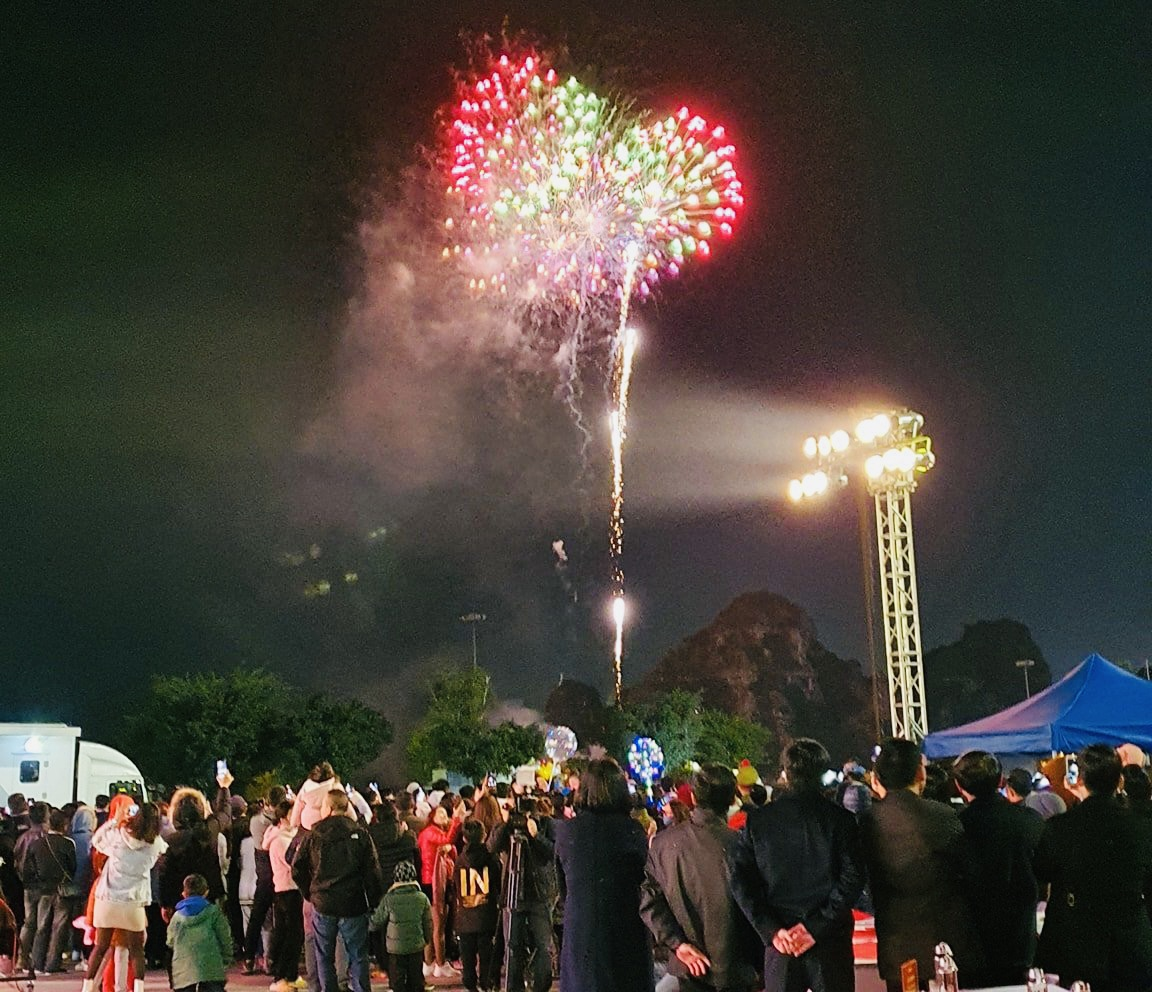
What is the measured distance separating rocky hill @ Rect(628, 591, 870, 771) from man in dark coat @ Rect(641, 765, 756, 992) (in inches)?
3165

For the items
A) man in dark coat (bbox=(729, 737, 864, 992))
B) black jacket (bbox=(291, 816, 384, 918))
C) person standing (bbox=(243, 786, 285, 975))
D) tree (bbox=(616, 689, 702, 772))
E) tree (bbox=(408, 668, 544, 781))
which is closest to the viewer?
man in dark coat (bbox=(729, 737, 864, 992))

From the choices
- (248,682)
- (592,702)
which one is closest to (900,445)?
(248,682)

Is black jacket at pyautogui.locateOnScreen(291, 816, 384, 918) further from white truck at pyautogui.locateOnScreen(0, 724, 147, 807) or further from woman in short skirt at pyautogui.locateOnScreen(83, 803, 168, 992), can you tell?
white truck at pyautogui.locateOnScreen(0, 724, 147, 807)

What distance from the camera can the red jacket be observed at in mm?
11875

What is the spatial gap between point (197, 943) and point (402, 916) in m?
1.62

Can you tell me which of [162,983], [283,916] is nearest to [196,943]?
[283,916]

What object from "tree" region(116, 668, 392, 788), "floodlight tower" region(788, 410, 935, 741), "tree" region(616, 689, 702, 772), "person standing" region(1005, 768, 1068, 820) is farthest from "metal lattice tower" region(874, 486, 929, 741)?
"tree" region(616, 689, 702, 772)

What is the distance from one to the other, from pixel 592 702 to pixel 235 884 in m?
72.6

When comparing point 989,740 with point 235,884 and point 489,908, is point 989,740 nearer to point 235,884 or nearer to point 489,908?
point 489,908

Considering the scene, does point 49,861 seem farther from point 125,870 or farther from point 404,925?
point 404,925

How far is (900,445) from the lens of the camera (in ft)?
69.0

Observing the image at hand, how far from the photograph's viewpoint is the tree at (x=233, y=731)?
171 feet

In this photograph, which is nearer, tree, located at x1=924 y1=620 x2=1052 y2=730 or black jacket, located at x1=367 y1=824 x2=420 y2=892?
black jacket, located at x1=367 y1=824 x2=420 y2=892

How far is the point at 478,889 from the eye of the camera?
10375mm
